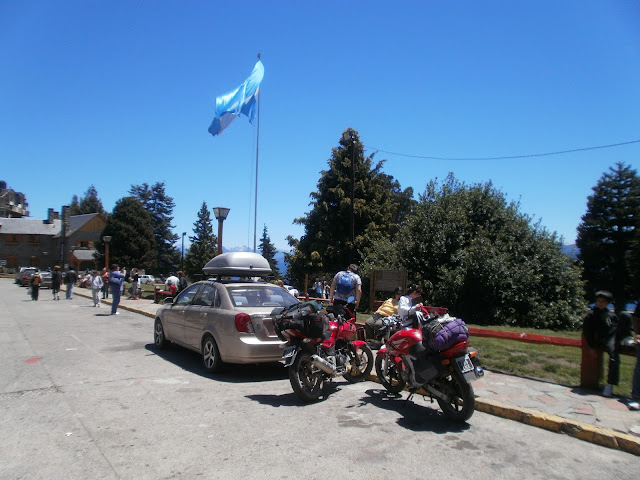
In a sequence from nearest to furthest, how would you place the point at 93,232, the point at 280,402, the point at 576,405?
the point at 576,405, the point at 280,402, the point at 93,232

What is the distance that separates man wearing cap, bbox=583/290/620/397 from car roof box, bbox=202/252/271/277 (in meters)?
5.83

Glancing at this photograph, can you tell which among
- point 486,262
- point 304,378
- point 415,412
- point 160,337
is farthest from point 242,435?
point 486,262

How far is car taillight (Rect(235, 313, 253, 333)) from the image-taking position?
7.01 m

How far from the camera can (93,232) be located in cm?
8294

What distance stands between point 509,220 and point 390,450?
1622 centimetres

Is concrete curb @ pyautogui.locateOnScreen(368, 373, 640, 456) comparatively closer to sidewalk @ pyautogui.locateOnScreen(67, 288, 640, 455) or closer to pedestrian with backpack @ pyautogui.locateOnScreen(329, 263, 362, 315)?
sidewalk @ pyautogui.locateOnScreen(67, 288, 640, 455)

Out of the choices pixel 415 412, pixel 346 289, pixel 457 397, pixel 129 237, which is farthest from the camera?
pixel 129 237

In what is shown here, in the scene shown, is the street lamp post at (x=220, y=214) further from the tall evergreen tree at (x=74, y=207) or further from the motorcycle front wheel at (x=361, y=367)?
the tall evergreen tree at (x=74, y=207)

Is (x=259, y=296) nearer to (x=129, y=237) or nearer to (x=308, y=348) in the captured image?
(x=308, y=348)

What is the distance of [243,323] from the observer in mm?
7027

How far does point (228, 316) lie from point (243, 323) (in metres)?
0.34

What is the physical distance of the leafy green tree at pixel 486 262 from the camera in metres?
16.7

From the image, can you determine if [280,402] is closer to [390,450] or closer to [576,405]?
[390,450]

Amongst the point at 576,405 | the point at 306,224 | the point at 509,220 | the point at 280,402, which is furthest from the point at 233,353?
the point at 306,224
